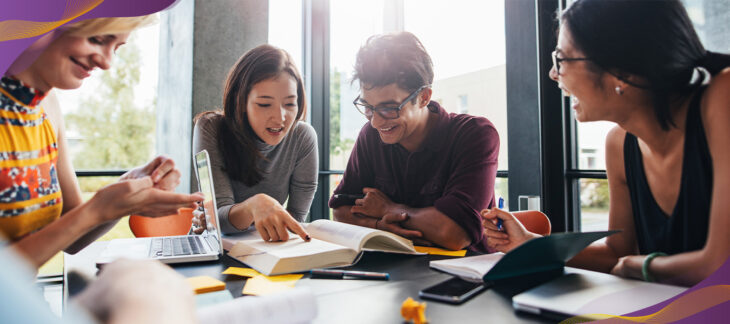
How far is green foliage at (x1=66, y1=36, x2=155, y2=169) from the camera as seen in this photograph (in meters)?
0.58

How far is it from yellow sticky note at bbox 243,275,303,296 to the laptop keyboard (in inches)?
9.9

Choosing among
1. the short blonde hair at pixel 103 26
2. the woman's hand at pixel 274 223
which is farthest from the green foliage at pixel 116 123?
the woman's hand at pixel 274 223

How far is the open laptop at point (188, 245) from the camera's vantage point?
789 mm

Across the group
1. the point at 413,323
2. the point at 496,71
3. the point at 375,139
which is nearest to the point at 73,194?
the point at 413,323

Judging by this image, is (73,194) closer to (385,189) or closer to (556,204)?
(385,189)

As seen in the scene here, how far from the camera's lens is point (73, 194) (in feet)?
1.85

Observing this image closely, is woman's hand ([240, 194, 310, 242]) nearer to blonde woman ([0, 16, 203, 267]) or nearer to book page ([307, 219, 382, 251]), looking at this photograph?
book page ([307, 219, 382, 251])

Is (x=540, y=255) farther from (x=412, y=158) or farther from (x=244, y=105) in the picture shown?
(x=244, y=105)

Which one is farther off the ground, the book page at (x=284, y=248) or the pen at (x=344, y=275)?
the book page at (x=284, y=248)

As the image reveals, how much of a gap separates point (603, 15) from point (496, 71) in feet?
5.23

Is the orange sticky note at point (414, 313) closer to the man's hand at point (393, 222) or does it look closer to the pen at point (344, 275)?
the pen at point (344, 275)

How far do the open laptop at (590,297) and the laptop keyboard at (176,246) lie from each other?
66 centimetres

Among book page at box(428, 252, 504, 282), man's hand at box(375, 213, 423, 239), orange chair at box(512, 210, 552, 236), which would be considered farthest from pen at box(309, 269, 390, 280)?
orange chair at box(512, 210, 552, 236)

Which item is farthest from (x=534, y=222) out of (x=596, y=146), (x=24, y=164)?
(x=24, y=164)
